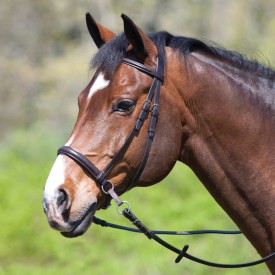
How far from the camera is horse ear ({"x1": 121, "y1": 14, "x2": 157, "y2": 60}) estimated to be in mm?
3283

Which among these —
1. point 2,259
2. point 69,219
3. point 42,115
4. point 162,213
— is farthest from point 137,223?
point 42,115

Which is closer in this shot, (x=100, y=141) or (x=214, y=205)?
(x=100, y=141)

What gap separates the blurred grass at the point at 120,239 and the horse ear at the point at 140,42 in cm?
471

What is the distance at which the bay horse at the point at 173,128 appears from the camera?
3217mm

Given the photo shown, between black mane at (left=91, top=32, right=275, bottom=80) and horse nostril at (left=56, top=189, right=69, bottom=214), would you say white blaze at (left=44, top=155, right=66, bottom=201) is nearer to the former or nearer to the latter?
horse nostril at (left=56, top=189, right=69, bottom=214)

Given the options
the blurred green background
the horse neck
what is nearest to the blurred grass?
the blurred green background

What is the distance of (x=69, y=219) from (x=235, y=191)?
2.79 feet

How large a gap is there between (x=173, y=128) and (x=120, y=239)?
6.08m

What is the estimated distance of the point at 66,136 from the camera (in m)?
13.6

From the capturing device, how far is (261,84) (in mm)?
3410

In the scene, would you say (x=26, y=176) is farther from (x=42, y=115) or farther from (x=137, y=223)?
(x=42, y=115)

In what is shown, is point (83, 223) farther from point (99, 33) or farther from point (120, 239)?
point (120, 239)

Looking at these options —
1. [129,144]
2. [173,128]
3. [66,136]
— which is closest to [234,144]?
[173,128]

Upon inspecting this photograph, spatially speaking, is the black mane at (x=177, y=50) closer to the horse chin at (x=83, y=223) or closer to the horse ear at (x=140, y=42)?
the horse ear at (x=140, y=42)
